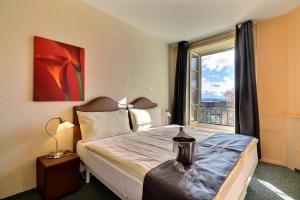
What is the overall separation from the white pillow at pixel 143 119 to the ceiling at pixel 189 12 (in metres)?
1.69

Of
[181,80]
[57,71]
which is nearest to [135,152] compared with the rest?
[57,71]

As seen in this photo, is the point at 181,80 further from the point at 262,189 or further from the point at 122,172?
the point at 122,172

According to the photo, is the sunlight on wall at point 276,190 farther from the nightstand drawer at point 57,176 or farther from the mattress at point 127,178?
the nightstand drawer at point 57,176

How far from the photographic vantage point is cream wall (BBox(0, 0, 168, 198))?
5.58 ft

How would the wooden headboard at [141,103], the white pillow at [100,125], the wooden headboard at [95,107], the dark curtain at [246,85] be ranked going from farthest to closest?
the wooden headboard at [141,103] < the dark curtain at [246,85] < the wooden headboard at [95,107] < the white pillow at [100,125]

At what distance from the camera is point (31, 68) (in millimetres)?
1854

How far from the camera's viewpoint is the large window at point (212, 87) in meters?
3.67

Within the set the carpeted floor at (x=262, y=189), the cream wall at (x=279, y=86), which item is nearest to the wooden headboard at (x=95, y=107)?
the carpeted floor at (x=262, y=189)

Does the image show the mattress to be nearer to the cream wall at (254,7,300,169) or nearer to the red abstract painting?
the red abstract painting

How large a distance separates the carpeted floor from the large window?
1.52 metres

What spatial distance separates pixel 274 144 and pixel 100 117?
3.02m

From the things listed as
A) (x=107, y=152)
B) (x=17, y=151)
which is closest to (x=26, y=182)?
(x=17, y=151)

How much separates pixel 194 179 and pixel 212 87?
10.7 ft

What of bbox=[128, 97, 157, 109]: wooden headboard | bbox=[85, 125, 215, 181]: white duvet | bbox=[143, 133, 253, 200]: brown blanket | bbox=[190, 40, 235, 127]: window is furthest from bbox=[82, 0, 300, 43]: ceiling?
bbox=[143, 133, 253, 200]: brown blanket
